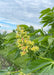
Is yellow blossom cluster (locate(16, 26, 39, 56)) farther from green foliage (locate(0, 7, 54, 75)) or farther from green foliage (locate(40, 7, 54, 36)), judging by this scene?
green foliage (locate(40, 7, 54, 36))

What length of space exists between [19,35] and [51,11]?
45 cm

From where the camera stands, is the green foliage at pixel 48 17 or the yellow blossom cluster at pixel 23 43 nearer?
the yellow blossom cluster at pixel 23 43

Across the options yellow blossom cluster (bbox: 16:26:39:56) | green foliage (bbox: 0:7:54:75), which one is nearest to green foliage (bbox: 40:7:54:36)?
green foliage (bbox: 0:7:54:75)

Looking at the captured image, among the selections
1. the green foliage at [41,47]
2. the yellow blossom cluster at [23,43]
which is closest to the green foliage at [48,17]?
the green foliage at [41,47]

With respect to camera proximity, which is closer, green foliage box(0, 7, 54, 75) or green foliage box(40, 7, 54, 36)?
green foliage box(0, 7, 54, 75)

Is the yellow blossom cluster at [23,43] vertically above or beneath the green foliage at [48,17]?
beneath

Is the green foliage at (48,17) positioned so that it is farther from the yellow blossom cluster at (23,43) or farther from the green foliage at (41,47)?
the yellow blossom cluster at (23,43)

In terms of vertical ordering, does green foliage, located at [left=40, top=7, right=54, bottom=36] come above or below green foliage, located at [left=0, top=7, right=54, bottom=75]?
above

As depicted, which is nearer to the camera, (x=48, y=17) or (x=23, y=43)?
(x=23, y=43)

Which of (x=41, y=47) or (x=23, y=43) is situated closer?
(x=23, y=43)

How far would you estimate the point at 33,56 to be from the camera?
0.73 metres

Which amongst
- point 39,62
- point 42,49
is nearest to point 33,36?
point 42,49

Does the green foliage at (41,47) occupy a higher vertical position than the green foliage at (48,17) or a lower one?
lower

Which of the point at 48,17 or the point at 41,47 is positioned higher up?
the point at 48,17
